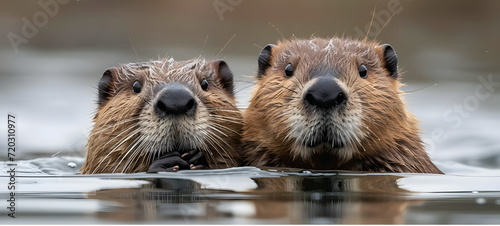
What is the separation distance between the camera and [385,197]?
534 cm

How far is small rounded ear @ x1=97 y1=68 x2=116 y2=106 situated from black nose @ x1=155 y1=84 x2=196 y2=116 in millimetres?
848

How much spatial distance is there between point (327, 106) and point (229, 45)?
9236mm

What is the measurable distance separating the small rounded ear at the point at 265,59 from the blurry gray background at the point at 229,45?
3728 mm

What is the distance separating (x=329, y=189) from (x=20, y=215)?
168cm

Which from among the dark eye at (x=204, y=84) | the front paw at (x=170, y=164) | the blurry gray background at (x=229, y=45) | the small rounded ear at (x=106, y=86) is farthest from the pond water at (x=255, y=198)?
the blurry gray background at (x=229, y=45)

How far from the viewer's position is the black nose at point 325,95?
5.79m

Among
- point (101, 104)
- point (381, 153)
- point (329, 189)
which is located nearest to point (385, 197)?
point (329, 189)

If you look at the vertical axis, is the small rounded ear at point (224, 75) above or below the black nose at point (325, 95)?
above

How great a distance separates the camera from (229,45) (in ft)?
49.1

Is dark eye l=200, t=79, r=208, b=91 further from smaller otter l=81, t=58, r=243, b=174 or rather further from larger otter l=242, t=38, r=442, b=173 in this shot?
larger otter l=242, t=38, r=442, b=173

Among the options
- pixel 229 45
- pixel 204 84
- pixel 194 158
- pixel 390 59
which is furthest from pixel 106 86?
pixel 229 45

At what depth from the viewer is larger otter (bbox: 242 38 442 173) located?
19.3 feet

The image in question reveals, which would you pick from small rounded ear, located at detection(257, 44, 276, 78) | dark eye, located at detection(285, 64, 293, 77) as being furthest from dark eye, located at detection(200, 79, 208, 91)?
dark eye, located at detection(285, 64, 293, 77)

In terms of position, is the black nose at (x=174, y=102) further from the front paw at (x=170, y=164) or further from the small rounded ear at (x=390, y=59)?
the small rounded ear at (x=390, y=59)
